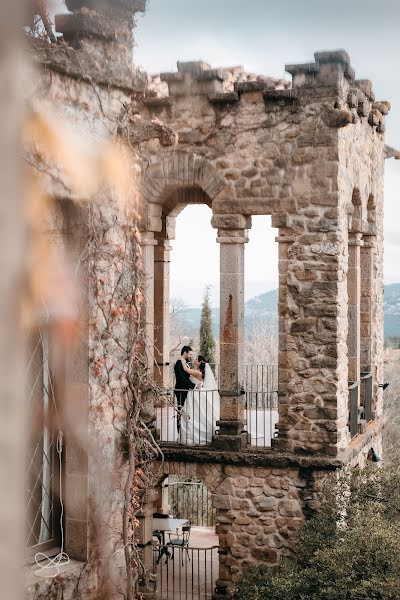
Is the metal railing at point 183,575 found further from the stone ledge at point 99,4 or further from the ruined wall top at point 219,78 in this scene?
the stone ledge at point 99,4

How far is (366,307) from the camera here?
50.9ft

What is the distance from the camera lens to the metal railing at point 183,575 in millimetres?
13070

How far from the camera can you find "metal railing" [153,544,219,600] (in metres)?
13.1

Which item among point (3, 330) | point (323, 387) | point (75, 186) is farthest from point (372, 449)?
point (3, 330)

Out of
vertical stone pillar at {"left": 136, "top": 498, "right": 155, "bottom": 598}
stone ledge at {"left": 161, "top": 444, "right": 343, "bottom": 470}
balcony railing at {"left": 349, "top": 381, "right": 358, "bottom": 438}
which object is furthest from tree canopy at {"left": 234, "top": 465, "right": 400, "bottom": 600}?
balcony railing at {"left": 349, "top": 381, "right": 358, "bottom": 438}

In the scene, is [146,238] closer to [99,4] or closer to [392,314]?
[99,4]

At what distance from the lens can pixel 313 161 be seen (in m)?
12.0

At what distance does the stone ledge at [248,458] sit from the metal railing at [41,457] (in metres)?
6.22

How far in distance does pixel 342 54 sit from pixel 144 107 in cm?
272

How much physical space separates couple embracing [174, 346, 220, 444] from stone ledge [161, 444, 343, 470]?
0.87 feet

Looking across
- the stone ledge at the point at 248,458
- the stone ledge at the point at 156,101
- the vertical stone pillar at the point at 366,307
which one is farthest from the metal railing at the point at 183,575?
the stone ledge at the point at 156,101

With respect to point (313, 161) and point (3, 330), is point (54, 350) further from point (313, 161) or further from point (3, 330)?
point (313, 161)

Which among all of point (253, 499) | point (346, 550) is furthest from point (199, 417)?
point (346, 550)

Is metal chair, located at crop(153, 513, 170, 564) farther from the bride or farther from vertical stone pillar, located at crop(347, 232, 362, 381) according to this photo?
vertical stone pillar, located at crop(347, 232, 362, 381)
